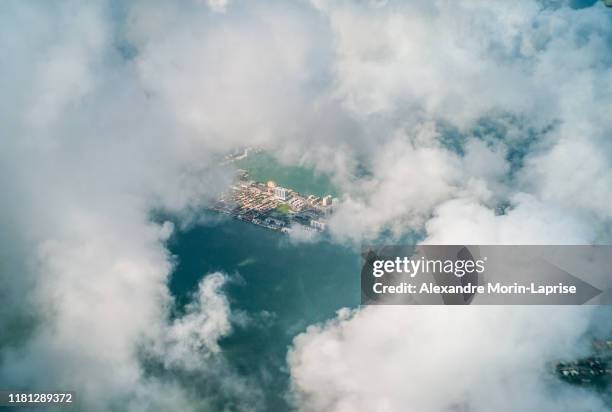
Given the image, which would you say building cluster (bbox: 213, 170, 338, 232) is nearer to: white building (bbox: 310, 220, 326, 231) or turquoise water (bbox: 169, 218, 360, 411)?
white building (bbox: 310, 220, 326, 231)

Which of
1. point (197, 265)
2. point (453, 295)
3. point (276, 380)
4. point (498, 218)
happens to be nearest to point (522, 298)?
point (453, 295)

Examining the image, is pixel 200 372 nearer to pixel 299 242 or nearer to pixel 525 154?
pixel 299 242

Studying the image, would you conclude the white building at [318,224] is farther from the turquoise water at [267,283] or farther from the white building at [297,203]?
the white building at [297,203]

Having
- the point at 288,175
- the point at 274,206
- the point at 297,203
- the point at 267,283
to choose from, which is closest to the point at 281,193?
the point at 274,206

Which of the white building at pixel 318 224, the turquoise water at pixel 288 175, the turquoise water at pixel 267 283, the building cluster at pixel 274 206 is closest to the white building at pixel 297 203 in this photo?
the building cluster at pixel 274 206

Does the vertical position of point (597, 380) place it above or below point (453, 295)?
below

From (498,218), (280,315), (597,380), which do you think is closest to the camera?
(597,380)
